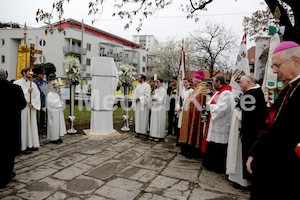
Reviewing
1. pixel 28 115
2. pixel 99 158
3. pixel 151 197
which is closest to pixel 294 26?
pixel 151 197

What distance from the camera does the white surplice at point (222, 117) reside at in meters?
4.23

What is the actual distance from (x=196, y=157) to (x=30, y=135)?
14.4 feet

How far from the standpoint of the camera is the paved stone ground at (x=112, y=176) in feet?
10.6

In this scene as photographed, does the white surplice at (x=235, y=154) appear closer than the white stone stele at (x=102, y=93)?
Yes

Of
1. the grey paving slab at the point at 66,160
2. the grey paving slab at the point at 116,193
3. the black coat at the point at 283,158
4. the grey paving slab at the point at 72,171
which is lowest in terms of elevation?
the grey paving slab at the point at 116,193

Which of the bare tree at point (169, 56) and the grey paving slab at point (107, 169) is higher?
the bare tree at point (169, 56)

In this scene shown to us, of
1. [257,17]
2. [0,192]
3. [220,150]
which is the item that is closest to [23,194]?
[0,192]

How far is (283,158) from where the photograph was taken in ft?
5.36

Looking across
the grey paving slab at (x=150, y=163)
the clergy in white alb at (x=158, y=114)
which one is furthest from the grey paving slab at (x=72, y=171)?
the clergy in white alb at (x=158, y=114)

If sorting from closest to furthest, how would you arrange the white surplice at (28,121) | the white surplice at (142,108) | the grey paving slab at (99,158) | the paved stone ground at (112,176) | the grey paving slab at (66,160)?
the paved stone ground at (112,176) < the grey paving slab at (66,160) < the grey paving slab at (99,158) < the white surplice at (28,121) < the white surplice at (142,108)

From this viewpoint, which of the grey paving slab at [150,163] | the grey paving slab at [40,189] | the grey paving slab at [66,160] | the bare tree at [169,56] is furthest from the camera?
the bare tree at [169,56]

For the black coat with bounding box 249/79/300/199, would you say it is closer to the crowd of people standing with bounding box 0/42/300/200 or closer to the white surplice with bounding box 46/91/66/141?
the crowd of people standing with bounding box 0/42/300/200

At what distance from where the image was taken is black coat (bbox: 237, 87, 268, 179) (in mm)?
3500

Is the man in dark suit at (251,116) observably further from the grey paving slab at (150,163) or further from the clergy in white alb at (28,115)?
the clergy in white alb at (28,115)
